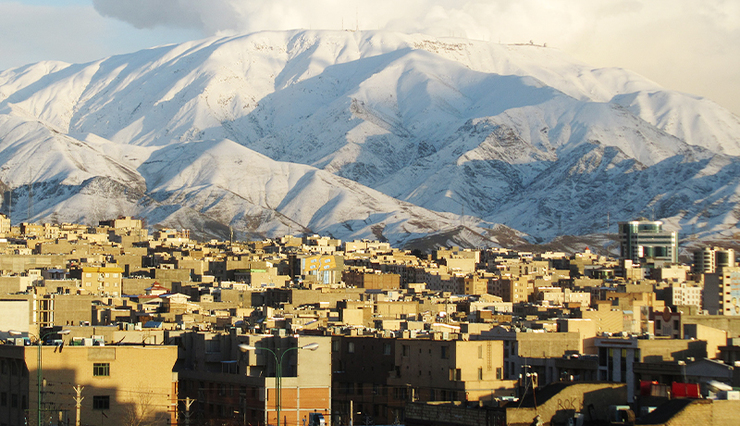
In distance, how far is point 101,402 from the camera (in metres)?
42.9

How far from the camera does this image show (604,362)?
52.4 m

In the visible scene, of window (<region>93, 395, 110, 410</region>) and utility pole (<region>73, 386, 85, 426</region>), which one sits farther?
window (<region>93, 395, 110, 410</region>)

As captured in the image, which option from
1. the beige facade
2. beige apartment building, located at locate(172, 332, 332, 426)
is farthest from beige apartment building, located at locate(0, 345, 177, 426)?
the beige facade

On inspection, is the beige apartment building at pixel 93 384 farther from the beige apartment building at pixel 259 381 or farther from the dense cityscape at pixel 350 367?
the beige apartment building at pixel 259 381

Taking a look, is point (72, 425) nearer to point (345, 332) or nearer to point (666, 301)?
point (345, 332)

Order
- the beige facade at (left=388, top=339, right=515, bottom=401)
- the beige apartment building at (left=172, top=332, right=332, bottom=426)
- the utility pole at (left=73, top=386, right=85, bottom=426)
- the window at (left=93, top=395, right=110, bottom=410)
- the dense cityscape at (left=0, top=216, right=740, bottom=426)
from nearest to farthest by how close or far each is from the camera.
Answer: the dense cityscape at (left=0, top=216, right=740, bottom=426) < the utility pole at (left=73, top=386, right=85, bottom=426) < the window at (left=93, top=395, right=110, bottom=410) < the beige apartment building at (left=172, top=332, right=332, bottom=426) < the beige facade at (left=388, top=339, right=515, bottom=401)

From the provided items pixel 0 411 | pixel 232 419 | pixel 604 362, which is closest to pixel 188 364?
pixel 232 419

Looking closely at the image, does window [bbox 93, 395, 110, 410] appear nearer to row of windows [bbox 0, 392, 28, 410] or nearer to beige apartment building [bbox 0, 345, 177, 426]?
beige apartment building [bbox 0, 345, 177, 426]

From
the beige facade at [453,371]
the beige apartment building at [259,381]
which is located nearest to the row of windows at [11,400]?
the beige apartment building at [259,381]

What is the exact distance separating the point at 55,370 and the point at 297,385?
8.91 m

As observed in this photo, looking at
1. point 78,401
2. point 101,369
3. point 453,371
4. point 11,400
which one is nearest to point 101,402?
point 101,369

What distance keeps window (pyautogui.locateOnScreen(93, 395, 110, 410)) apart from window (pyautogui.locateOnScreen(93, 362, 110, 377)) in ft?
2.38

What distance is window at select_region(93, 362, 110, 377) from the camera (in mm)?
43281

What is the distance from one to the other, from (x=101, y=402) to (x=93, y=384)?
66 centimetres
